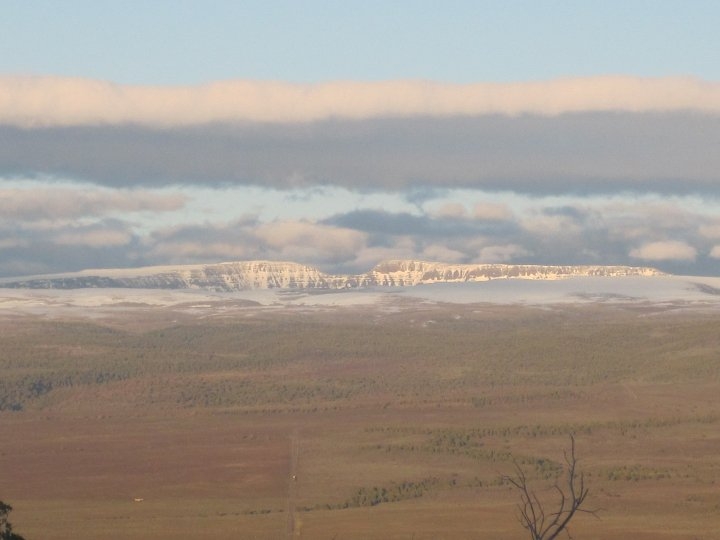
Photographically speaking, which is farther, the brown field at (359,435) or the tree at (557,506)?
the brown field at (359,435)

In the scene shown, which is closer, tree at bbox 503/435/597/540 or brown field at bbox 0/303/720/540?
tree at bbox 503/435/597/540

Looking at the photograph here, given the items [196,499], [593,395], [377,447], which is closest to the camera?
[196,499]

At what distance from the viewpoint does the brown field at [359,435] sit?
8200 cm

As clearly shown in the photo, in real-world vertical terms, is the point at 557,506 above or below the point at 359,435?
below

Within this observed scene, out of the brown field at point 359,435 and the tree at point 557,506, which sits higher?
the tree at point 557,506

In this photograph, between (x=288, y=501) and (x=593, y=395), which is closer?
(x=288, y=501)

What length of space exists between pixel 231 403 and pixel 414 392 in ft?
63.3

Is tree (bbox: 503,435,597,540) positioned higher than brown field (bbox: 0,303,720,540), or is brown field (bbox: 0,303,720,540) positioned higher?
tree (bbox: 503,435,597,540)

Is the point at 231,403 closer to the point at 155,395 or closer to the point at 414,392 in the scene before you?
the point at 155,395

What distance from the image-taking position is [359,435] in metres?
120

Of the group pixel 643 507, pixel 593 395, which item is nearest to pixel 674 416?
pixel 593 395

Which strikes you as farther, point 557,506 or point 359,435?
point 359,435

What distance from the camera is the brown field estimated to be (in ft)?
269

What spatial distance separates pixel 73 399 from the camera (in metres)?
153
